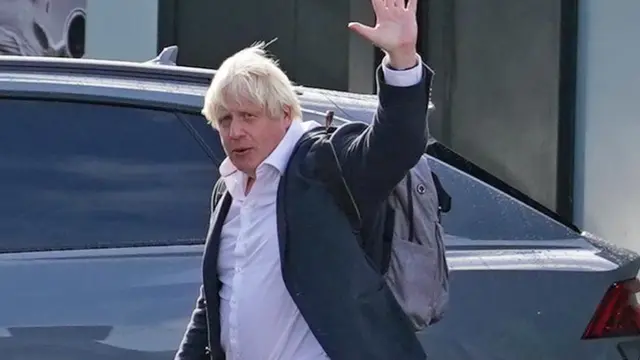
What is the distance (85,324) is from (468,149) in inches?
218

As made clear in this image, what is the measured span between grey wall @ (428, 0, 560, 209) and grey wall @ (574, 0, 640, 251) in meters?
0.19

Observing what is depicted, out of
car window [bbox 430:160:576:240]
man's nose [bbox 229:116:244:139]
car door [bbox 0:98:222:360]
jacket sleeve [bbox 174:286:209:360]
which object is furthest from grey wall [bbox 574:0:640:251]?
man's nose [bbox 229:116:244:139]

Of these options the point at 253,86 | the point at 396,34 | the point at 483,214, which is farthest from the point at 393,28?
the point at 483,214

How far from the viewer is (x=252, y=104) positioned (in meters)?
2.70

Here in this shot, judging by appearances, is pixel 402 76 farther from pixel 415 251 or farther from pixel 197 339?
pixel 197 339

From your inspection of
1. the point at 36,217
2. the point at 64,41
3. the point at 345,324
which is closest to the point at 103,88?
the point at 36,217

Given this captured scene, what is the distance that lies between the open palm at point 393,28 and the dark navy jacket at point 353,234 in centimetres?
8

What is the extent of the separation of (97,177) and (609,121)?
510 centimetres

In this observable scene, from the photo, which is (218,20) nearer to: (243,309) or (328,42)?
(328,42)

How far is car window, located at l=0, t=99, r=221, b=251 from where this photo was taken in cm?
358

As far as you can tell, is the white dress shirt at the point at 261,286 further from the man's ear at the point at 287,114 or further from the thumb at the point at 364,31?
the thumb at the point at 364,31

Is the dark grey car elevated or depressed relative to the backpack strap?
depressed

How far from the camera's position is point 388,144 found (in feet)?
8.36

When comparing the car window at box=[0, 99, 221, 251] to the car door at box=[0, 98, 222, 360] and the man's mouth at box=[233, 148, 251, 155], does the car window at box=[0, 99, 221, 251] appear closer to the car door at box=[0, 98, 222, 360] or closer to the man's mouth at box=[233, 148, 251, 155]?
the car door at box=[0, 98, 222, 360]
